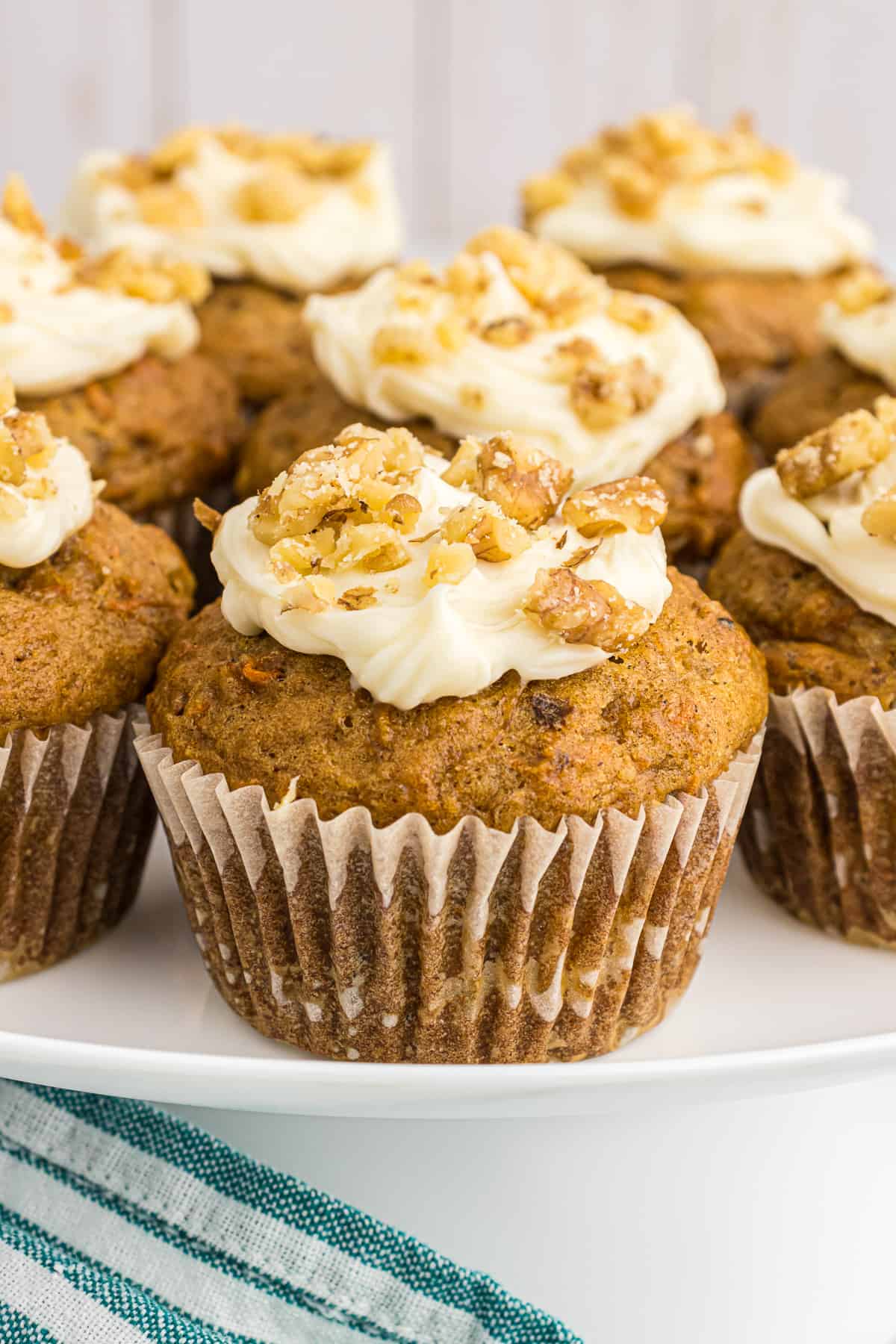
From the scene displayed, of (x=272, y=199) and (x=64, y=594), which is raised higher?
(x=272, y=199)

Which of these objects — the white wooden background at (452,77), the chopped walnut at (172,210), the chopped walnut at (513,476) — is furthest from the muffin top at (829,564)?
the white wooden background at (452,77)

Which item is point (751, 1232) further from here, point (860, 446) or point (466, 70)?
point (466, 70)

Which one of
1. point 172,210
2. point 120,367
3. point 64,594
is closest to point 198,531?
point 120,367

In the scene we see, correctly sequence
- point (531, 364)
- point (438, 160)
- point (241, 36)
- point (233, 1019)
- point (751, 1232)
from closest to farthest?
1. point (751, 1232)
2. point (233, 1019)
3. point (531, 364)
4. point (241, 36)
5. point (438, 160)

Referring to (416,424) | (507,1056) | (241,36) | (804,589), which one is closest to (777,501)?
(804,589)

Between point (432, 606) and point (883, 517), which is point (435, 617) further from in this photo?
point (883, 517)

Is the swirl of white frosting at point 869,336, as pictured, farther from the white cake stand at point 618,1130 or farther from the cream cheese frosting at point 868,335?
the white cake stand at point 618,1130
